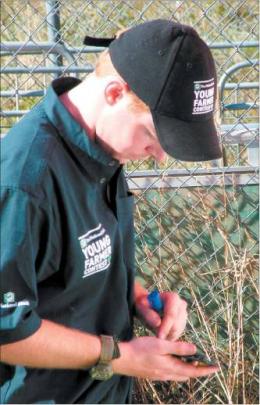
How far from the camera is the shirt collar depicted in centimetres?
203

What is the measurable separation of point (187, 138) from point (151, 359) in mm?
553

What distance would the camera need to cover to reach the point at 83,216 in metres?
2.05

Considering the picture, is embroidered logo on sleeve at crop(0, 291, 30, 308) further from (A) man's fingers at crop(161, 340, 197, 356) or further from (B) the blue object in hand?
(B) the blue object in hand

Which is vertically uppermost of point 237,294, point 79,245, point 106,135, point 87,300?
point 106,135

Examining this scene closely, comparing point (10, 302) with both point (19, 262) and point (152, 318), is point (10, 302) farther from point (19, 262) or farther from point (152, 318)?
point (152, 318)

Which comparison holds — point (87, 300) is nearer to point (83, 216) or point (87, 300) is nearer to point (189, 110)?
point (83, 216)

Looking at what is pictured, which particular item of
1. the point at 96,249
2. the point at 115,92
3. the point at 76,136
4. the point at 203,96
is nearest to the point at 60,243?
the point at 96,249

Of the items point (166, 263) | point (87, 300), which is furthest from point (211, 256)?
point (87, 300)

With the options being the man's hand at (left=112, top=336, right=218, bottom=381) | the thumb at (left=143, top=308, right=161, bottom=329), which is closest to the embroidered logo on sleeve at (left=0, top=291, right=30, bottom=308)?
the man's hand at (left=112, top=336, right=218, bottom=381)

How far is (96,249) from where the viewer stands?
2.08 meters

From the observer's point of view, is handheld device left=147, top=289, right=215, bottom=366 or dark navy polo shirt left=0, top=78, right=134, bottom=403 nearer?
dark navy polo shirt left=0, top=78, right=134, bottom=403

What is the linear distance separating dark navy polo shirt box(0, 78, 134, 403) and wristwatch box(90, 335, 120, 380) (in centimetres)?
8

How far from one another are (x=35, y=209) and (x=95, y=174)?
0.86 ft

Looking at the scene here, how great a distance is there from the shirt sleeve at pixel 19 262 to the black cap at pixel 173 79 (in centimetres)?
36
